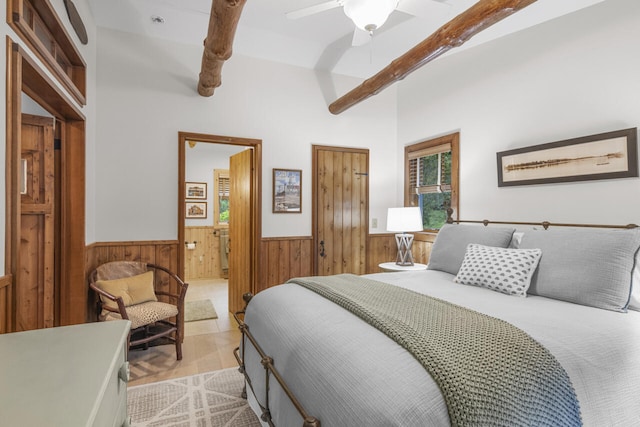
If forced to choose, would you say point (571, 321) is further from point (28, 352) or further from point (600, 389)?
point (28, 352)

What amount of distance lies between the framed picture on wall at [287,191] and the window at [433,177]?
1379 mm

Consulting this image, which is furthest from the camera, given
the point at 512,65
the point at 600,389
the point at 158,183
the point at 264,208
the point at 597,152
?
the point at 264,208

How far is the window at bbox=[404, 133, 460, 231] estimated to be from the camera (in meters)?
3.61

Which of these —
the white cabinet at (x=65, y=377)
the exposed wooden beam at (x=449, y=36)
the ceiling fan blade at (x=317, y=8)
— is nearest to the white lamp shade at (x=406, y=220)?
the exposed wooden beam at (x=449, y=36)

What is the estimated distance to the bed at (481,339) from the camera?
3.50 ft

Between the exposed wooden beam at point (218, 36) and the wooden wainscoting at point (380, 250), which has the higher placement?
the exposed wooden beam at point (218, 36)

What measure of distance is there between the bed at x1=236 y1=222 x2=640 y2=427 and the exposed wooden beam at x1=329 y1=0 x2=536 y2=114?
1.44m

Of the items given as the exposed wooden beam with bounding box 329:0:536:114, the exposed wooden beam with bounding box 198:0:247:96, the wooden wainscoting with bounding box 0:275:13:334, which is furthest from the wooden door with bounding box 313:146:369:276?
the wooden wainscoting with bounding box 0:275:13:334

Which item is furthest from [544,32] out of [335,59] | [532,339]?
[532,339]

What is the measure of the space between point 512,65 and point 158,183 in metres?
3.42

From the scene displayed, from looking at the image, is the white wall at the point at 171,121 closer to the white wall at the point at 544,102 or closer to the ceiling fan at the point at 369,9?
the white wall at the point at 544,102

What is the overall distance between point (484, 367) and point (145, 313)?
2600 millimetres

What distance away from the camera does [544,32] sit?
2.71m

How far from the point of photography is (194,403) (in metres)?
2.31
